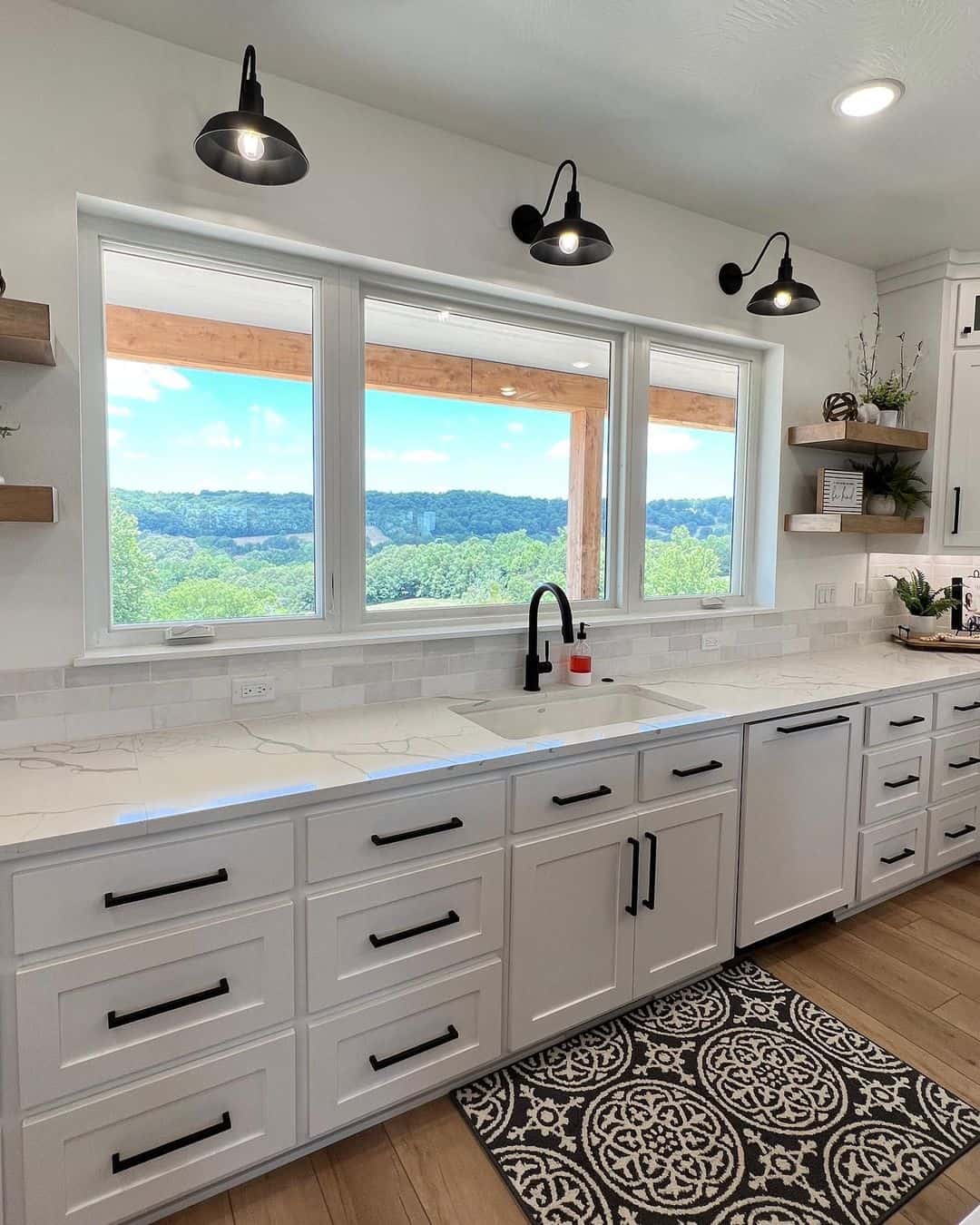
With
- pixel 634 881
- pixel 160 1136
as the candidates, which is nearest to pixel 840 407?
pixel 634 881

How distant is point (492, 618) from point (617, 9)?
174cm

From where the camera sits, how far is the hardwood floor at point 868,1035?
5.15 ft

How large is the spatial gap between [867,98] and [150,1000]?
2905mm

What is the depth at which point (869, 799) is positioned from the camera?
269 centimetres

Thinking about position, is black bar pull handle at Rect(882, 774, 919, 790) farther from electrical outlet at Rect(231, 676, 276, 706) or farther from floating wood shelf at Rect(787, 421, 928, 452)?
electrical outlet at Rect(231, 676, 276, 706)

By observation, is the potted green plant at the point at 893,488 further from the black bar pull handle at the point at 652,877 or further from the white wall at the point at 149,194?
the black bar pull handle at the point at 652,877

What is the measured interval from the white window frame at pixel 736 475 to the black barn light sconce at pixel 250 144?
1.59 meters

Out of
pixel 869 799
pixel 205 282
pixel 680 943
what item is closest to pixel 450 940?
pixel 680 943

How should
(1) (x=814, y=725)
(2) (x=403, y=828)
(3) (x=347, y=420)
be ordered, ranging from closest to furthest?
(2) (x=403, y=828) < (3) (x=347, y=420) < (1) (x=814, y=725)

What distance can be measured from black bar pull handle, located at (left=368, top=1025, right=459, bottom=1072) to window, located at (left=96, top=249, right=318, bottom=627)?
124 cm

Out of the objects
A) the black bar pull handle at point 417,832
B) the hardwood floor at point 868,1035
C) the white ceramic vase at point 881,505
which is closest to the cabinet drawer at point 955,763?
the hardwood floor at point 868,1035

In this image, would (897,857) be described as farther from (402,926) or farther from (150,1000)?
(150,1000)

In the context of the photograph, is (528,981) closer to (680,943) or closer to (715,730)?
(680,943)

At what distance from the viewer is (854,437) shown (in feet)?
10.1
